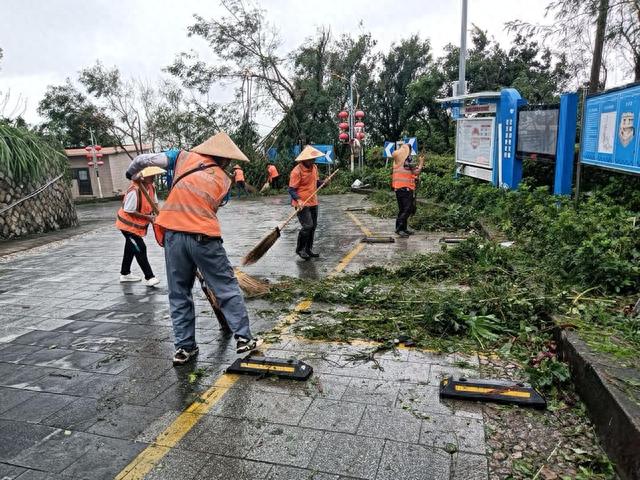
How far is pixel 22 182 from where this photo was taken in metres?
11.8

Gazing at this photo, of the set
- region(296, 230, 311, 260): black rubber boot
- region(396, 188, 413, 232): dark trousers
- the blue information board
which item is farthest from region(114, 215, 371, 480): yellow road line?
region(396, 188, 413, 232): dark trousers

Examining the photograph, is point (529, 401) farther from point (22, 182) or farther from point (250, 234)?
point (22, 182)

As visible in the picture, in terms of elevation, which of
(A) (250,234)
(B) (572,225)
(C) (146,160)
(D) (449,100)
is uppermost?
(D) (449,100)

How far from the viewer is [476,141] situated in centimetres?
1200

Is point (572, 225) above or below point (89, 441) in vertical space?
above

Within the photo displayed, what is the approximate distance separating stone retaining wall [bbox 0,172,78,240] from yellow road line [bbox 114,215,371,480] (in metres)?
10.2

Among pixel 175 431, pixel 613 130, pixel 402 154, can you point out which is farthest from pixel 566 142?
pixel 175 431

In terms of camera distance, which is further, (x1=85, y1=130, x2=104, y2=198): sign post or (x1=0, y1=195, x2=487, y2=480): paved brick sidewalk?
(x1=85, y1=130, x2=104, y2=198): sign post

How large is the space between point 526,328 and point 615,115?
3.76 m

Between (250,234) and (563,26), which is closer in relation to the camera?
(563,26)

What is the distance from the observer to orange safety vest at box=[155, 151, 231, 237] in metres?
3.78

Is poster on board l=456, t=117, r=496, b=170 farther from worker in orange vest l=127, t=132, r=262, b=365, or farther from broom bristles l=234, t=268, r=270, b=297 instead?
worker in orange vest l=127, t=132, r=262, b=365

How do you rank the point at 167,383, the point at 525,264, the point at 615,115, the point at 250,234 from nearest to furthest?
the point at 167,383
the point at 525,264
the point at 615,115
the point at 250,234

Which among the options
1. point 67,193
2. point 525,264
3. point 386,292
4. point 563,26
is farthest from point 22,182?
point 563,26
